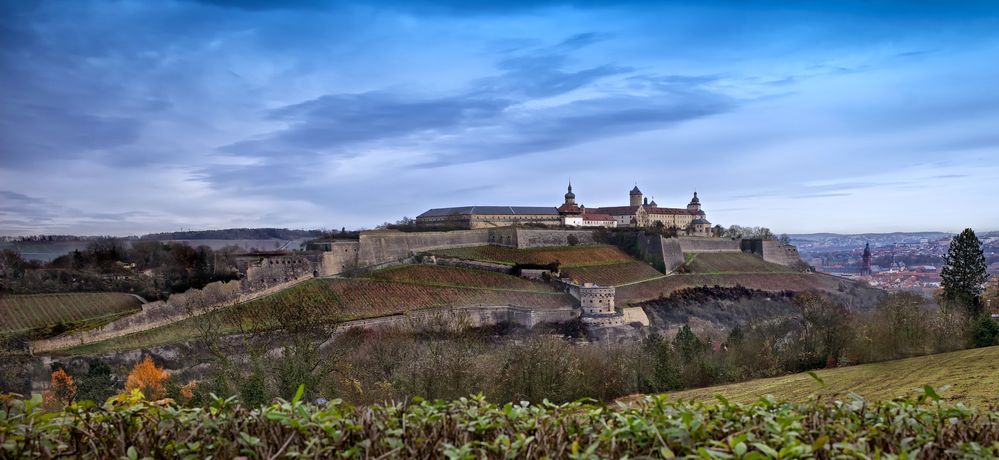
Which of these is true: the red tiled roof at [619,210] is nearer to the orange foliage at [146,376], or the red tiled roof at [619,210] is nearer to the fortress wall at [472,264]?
the fortress wall at [472,264]

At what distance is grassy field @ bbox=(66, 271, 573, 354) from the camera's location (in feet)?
100

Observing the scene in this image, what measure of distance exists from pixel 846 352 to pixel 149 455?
2522cm

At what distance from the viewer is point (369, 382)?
75.2ft

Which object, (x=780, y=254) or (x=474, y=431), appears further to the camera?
(x=780, y=254)

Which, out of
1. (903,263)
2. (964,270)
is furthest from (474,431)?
(903,263)

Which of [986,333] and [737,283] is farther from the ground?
[986,333]

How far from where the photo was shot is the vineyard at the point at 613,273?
5219 centimetres

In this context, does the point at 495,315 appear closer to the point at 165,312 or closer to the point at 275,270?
the point at 275,270

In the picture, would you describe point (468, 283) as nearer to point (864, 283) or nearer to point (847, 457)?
point (847, 457)

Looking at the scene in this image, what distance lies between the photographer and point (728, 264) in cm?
6650

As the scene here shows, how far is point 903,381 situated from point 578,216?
59939 millimetres

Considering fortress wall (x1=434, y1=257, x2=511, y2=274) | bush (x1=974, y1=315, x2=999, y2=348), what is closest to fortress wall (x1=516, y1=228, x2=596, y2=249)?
fortress wall (x1=434, y1=257, x2=511, y2=274)

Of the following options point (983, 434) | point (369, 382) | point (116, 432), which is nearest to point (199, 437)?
point (116, 432)

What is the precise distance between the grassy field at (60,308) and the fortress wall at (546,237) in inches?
1315
